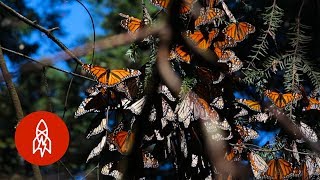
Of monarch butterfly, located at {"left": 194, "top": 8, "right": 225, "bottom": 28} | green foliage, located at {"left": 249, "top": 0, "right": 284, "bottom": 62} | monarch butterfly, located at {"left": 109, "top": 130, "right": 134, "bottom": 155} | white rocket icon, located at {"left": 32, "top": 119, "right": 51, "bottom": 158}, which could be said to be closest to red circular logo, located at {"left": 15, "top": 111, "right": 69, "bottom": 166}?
white rocket icon, located at {"left": 32, "top": 119, "right": 51, "bottom": 158}

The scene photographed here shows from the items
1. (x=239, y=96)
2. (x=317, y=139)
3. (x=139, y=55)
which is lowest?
(x=317, y=139)

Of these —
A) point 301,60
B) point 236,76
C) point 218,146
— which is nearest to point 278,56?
point 301,60

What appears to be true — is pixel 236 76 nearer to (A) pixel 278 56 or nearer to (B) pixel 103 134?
(A) pixel 278 56

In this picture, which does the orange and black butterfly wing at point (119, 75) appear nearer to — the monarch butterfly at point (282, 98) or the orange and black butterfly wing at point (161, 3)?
the orange and black butterfly wing at point (161, 3)

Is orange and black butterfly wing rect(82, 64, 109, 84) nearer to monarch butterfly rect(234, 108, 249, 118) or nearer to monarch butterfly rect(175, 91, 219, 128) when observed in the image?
monarch butterfly rect(175, 91, 219, 128)

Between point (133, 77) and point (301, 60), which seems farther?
point (301, 60)

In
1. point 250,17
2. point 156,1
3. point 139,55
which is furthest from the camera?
point 250,17

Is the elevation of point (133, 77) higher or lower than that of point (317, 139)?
higher
